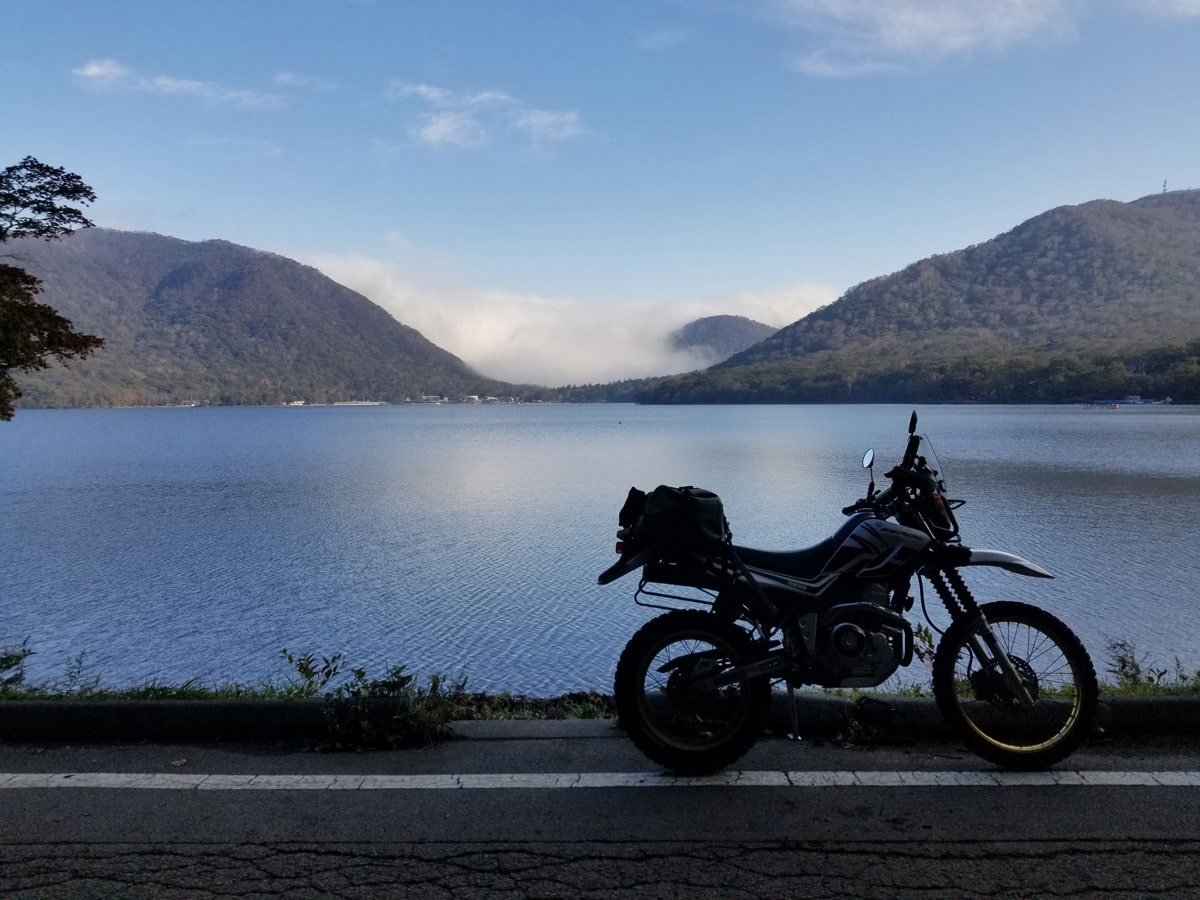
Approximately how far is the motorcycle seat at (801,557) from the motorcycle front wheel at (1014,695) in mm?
699

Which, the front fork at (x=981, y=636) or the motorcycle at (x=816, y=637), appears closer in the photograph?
the motorcycle at (x=816, y=637)

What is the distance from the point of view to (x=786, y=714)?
514 centimetres

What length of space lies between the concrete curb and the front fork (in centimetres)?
46

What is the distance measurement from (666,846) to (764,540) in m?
19.9

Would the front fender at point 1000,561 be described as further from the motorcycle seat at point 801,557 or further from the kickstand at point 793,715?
the kickstand at point 793,715

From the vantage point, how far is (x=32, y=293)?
1400cm

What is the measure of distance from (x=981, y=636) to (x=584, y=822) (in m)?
2.24

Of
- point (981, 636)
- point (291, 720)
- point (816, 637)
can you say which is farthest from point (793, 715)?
point (291, 720)

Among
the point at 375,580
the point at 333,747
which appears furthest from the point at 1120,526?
the point at 333,747

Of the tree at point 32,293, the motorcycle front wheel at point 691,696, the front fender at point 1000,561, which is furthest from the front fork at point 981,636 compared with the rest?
the tree at point 32,293

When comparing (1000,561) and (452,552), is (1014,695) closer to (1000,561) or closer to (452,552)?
(1000,561)

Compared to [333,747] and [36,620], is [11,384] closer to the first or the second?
[36,620]

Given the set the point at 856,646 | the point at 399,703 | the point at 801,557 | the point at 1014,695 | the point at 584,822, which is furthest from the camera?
the point at 399,703

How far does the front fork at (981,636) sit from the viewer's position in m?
4.76
